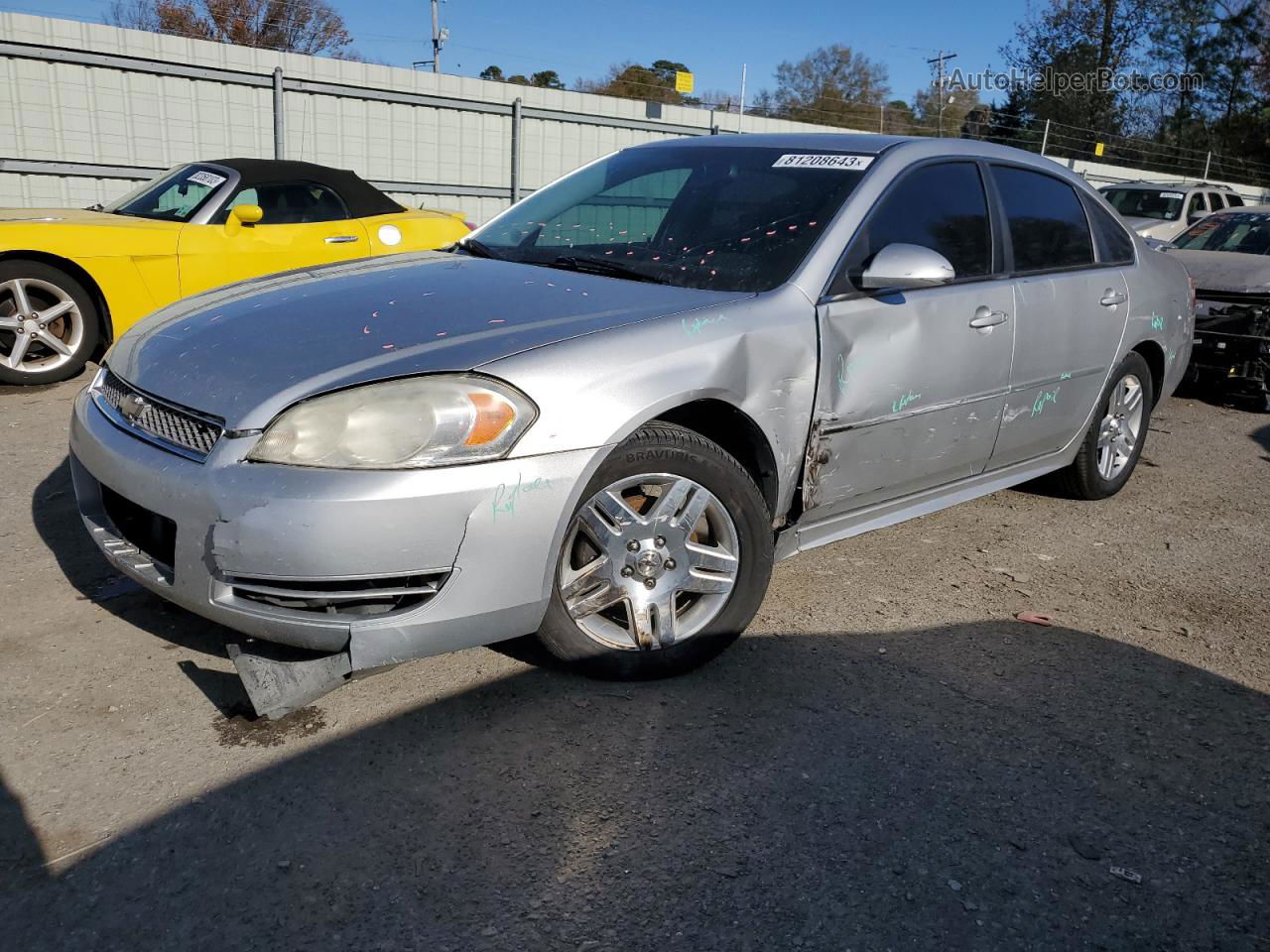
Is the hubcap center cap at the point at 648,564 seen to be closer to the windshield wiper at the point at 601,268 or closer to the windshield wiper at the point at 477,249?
the windshield wiper at the point at 601,268

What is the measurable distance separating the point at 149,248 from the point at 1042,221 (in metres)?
5.24

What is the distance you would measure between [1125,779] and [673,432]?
4.85 feet

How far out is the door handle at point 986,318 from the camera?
3803mm

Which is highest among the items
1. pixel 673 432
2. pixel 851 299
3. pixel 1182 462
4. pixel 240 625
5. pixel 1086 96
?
pixel 1086 96

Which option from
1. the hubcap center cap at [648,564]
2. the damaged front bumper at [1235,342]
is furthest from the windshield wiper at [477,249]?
the damaged front bumper at [1235,342]

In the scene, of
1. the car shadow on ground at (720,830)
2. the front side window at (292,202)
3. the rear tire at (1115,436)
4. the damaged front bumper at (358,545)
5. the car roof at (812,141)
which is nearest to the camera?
the car shadow on ground at (720,830)

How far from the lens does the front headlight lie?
2518 millimetres

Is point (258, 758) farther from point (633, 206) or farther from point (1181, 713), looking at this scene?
point (1181, 713)

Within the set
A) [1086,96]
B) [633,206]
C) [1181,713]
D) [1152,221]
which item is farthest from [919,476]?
[1086,96]

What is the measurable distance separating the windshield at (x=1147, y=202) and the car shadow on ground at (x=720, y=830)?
15.2 meters

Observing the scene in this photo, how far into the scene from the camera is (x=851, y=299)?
3379mm

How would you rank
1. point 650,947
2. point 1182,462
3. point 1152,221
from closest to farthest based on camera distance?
point 650,947 → point 1182,462 → point 1152,221

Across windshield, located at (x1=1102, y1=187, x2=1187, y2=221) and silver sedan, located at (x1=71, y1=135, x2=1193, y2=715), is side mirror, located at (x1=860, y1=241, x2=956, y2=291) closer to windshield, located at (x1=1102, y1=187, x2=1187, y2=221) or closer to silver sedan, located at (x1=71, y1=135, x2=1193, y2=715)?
silver sedan, located at (x1=71, y1=135, x2=1193, y2=715)

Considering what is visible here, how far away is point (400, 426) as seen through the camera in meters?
2.54
